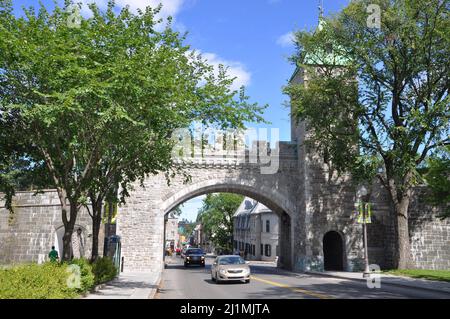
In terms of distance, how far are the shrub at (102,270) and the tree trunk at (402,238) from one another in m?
16.9

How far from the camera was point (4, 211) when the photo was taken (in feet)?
110

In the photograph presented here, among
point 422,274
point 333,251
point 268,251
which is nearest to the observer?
point 422,274

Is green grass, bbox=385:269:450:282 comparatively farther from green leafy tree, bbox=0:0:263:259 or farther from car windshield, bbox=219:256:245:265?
green leafy tree, bbox=0:0:263:259

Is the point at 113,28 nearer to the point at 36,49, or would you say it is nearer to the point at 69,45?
the point at 69,45

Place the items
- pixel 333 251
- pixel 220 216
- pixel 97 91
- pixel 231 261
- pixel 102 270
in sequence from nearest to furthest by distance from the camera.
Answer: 1. pixel 97 91
2. pixel 102 270
3. pixel 231 261
4. pixel 333 251
5. pixel 220 216

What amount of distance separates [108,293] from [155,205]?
16.5 metres

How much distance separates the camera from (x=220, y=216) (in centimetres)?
7344

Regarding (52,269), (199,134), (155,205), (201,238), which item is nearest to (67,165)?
(52,269)

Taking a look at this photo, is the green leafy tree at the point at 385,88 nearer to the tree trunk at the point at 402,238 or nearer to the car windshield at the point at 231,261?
the tree trunk at the point at 402,238

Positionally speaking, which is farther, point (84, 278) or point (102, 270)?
point (102, 270)

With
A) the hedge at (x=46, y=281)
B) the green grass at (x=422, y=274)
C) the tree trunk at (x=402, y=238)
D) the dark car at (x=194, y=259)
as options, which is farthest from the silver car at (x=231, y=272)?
the dark car at (x=194, y=259)

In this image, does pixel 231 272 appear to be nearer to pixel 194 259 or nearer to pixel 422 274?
pixel 422 274

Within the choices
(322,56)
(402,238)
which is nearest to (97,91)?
(322,56)

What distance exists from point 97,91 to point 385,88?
19.3 metres
